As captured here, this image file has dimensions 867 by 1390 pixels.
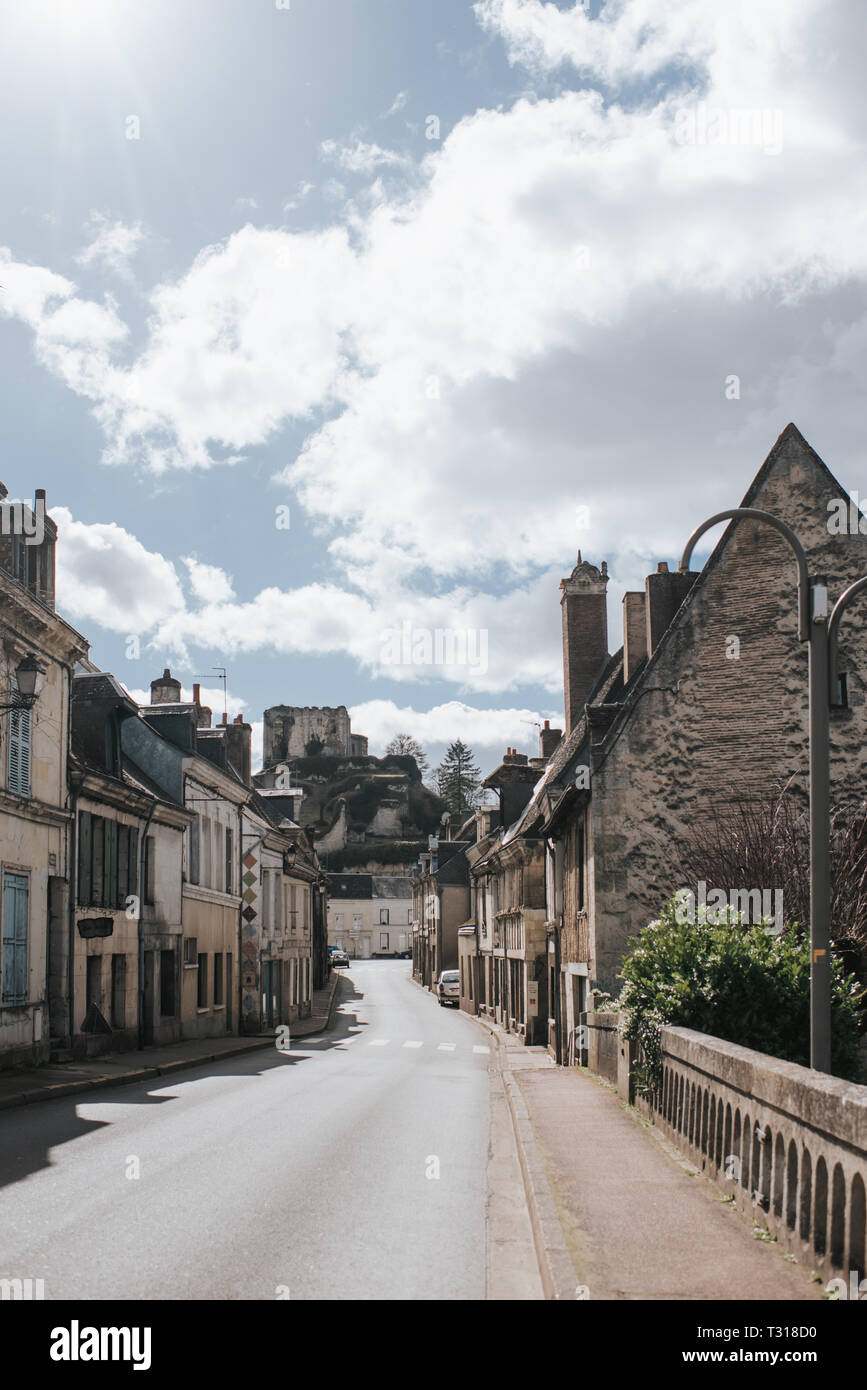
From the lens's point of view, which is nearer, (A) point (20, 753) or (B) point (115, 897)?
(A) point (20, 753)

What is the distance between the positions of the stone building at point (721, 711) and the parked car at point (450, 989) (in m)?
34.1

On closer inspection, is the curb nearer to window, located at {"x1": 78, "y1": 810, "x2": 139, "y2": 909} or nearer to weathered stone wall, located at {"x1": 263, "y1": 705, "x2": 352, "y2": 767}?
window, located at {"x1": 78, "y1": 810, "x2": 139, "y2": 909}

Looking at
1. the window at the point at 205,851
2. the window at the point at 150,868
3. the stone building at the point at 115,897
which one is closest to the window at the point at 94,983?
the stone building at the point at 115,897

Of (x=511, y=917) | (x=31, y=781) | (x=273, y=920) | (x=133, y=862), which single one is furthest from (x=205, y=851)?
(x=31, y=781)

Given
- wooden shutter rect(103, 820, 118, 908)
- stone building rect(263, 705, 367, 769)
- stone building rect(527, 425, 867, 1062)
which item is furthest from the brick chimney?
stone building rect(263, 705, 367, 769)

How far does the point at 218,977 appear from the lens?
108 ft

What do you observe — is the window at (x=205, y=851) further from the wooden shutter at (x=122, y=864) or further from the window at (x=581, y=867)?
the window at (x=581, y=867)

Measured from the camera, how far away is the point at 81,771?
2133 centimetres

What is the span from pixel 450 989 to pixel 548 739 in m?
17.9

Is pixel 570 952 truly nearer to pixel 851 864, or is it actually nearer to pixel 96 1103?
pixel 851 864

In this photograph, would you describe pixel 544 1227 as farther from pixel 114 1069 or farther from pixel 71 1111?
pixel 114 1069

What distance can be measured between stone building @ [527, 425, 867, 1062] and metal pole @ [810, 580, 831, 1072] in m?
11.0
